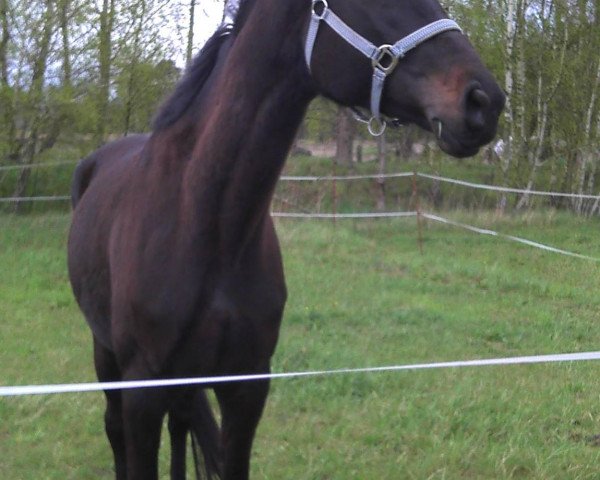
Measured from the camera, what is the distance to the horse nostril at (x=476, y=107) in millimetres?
1822

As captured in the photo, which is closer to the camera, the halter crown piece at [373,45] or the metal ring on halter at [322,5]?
the halter crown piece at [373,45]

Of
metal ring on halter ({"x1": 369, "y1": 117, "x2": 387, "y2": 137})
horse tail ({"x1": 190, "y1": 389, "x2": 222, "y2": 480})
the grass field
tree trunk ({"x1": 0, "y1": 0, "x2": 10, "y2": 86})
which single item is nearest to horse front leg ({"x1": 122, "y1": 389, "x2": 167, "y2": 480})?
horse tail ({"x1": 190, "y1": 389, "x2": 222, "y2": 480})

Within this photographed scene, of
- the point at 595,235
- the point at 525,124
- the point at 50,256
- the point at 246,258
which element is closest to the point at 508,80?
the point at 525,124

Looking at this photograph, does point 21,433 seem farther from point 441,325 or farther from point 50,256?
point 50,256

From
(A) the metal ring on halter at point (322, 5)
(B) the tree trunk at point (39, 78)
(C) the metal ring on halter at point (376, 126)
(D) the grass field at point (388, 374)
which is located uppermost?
(B) the tree trunk at point (39, 78)

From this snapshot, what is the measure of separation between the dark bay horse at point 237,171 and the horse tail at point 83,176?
4.74 ft

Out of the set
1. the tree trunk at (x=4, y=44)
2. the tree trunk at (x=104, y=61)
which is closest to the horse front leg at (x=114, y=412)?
the tree trunk at (x=4, y=44)

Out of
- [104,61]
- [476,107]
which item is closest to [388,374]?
[476,107]

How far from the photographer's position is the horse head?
186cm

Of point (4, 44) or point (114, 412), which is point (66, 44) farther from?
point (114, 412)

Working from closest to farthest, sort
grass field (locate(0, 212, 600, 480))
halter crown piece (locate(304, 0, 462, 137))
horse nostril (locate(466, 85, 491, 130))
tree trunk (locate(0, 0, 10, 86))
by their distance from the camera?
horse nostril (locate(466, 85, 491, 130))
halter crown piece (locate(304, 0, 462, 137))
grass field (locate(0, 212, 600, 480))
tree trunk (locate(0, 0, 10, 86))

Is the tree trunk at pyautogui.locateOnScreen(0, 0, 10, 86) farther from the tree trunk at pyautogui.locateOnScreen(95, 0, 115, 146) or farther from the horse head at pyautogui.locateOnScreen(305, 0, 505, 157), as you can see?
the horse head at pyautogui.locateOnScreen(305, 0, 505, 157)

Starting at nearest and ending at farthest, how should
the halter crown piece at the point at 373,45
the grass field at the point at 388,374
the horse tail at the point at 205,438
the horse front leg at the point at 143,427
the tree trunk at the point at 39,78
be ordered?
the halter crown piece at the point at 373,45 → the horse front leg at the point at 143,427 → the horse tail at the point at 205,438 → the grass field at the point at 388,374 → the tree trunk at the point at 39,78

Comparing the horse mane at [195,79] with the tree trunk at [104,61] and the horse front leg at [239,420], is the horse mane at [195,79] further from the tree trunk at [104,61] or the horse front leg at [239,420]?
the tree trunk at [104,61]
